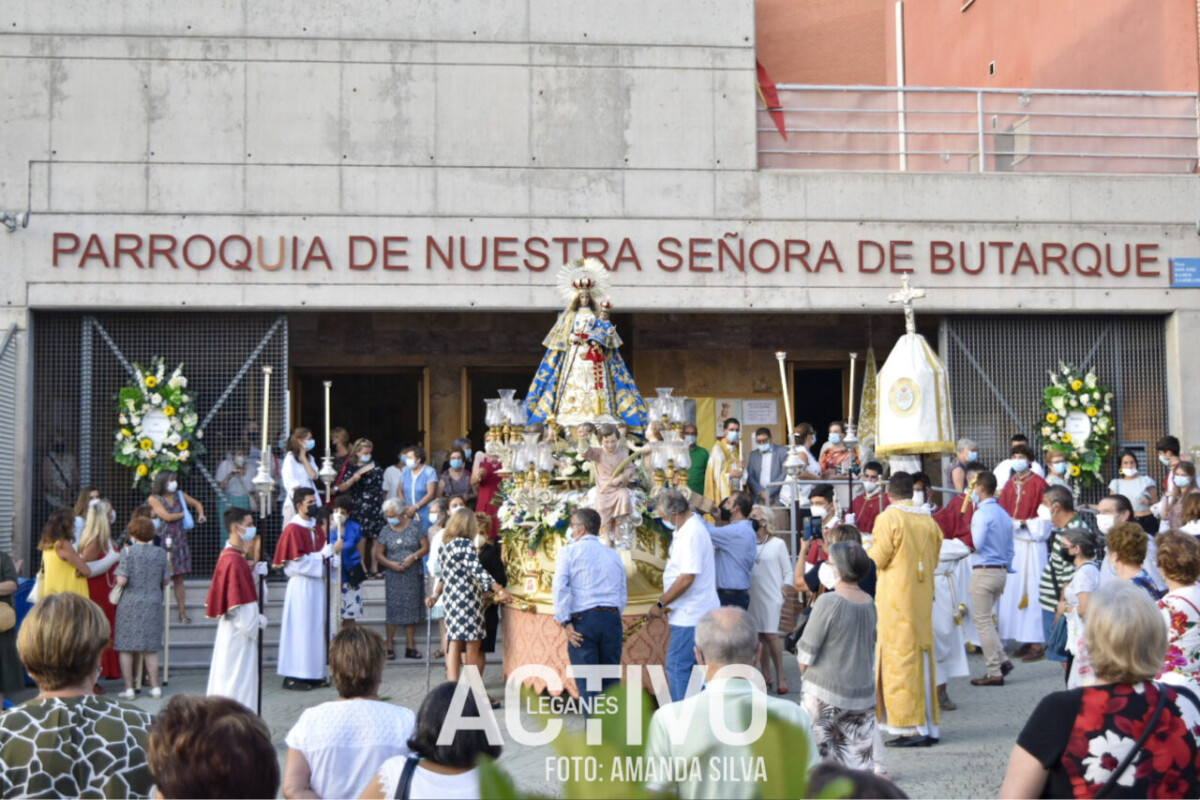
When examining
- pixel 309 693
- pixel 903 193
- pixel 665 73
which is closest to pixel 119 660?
pixel 309 693

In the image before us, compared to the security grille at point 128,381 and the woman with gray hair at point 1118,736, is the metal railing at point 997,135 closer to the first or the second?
the security grille at point 128,381

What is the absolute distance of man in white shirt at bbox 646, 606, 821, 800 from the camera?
2.08 m

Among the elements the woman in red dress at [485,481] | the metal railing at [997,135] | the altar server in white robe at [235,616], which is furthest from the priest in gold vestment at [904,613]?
the metal railing at [997,135]

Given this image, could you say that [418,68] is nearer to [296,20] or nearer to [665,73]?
[296,20]

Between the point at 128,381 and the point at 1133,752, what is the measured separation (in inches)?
566

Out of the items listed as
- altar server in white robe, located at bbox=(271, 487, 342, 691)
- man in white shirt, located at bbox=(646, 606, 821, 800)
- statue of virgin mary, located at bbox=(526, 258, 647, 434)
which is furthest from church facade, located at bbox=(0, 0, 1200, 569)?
man in white shirt, located at bbox=(646, 606, 821, 800)

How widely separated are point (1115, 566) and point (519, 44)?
38.6 feet

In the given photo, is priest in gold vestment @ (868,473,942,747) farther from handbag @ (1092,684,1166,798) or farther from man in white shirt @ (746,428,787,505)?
man in white shirt @ (746,428,787,505)

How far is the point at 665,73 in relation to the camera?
16547 millimetres

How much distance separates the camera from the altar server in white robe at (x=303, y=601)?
11.2 meters

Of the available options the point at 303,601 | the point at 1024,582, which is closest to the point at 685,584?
the point at 303,601

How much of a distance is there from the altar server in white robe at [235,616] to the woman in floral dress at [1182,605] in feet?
20.2

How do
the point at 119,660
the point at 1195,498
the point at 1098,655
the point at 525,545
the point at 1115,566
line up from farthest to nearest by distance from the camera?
1. the point at 119,660
2. the point at 525,545
3. the point at 1195,498
4. the point at 1115,566
5. the point at 1098,655

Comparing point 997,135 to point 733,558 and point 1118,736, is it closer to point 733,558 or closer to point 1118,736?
point 733,558
